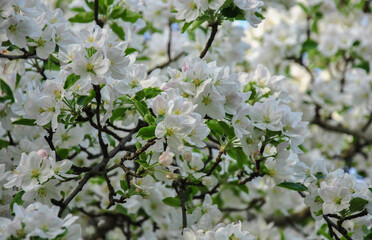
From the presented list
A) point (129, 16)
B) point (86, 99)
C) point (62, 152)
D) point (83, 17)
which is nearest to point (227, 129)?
point (86, 99)

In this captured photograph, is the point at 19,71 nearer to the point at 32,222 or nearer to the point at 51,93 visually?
the point at 51,93

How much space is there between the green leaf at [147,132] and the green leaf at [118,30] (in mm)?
1062

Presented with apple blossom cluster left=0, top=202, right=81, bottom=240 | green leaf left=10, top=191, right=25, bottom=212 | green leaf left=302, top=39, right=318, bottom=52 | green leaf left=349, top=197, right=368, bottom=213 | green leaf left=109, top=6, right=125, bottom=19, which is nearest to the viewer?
apple blossom cluster left=0, top=202, right=81, bottom=240

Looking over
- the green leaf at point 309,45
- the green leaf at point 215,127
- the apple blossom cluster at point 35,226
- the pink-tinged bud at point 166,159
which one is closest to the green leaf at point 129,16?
the green leaf at point 215,127

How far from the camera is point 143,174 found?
161 cm

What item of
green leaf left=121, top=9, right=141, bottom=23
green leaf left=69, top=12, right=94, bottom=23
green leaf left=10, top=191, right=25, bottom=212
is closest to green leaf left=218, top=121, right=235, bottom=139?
green leaf left=10, top=191, right=25, bottom=212

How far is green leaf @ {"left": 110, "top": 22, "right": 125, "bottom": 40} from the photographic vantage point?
2382 millimetres

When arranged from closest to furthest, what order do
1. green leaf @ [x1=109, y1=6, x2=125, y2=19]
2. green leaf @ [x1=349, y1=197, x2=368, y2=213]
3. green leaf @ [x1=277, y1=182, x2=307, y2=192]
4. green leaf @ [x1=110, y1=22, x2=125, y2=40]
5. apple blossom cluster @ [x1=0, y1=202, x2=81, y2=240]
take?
apple blossom cluster @ [x1=0, y1=202, x2=81, y2=240]
green leaf @ [x1=349, y1=197, x2=368, y2=213]
green leaf @ [x1=277, y1=182, x2=307, y2=192]
green leaf @ [x1=109, y1=6, x2=125, y2=19]
green leaf @ [x1=110, y1=22, x2=125, y2=40]

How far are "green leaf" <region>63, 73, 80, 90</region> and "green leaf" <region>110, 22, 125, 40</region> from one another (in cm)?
89

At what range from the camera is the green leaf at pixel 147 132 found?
1487 millimetres

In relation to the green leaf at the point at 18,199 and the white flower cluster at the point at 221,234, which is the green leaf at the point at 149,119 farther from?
the green leaf at the point at 18,199

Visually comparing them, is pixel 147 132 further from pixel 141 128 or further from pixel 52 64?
pixel 52 64

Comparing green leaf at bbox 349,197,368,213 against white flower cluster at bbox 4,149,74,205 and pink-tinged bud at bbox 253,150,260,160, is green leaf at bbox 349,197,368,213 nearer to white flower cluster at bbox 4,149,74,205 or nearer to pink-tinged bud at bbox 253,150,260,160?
pink-tinged bud at bbox 253,150,260,160

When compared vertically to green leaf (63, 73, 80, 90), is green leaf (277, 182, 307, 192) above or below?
below
